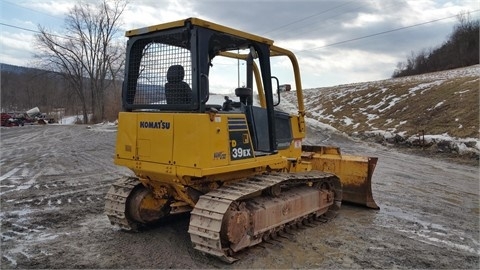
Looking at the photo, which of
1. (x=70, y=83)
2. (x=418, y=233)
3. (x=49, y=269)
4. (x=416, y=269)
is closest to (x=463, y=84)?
(x=418, y=233)

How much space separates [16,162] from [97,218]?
768cm

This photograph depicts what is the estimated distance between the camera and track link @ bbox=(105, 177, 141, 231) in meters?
5.47

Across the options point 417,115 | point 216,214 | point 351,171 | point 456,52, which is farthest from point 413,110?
point 456,52

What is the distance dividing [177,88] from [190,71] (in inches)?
10.8

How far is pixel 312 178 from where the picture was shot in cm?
602

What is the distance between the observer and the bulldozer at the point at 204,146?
14.9 ft

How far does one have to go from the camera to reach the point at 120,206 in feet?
18.0

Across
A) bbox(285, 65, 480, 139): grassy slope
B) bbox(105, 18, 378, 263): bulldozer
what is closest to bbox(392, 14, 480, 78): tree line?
A: bbox(285, 65, 480, 139): grassy slope

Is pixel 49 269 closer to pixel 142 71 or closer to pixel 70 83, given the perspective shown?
pixel 142 71

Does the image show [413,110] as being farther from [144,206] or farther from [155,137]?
[155,137]

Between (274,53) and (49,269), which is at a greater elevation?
(274,53)

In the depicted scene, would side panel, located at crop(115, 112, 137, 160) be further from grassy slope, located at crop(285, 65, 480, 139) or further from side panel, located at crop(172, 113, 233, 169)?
grassy slope, located at crop(285, 65, 480, 139)

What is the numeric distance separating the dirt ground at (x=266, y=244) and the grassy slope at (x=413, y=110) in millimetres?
8083

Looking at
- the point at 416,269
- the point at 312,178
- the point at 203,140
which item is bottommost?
the point at 416,269
